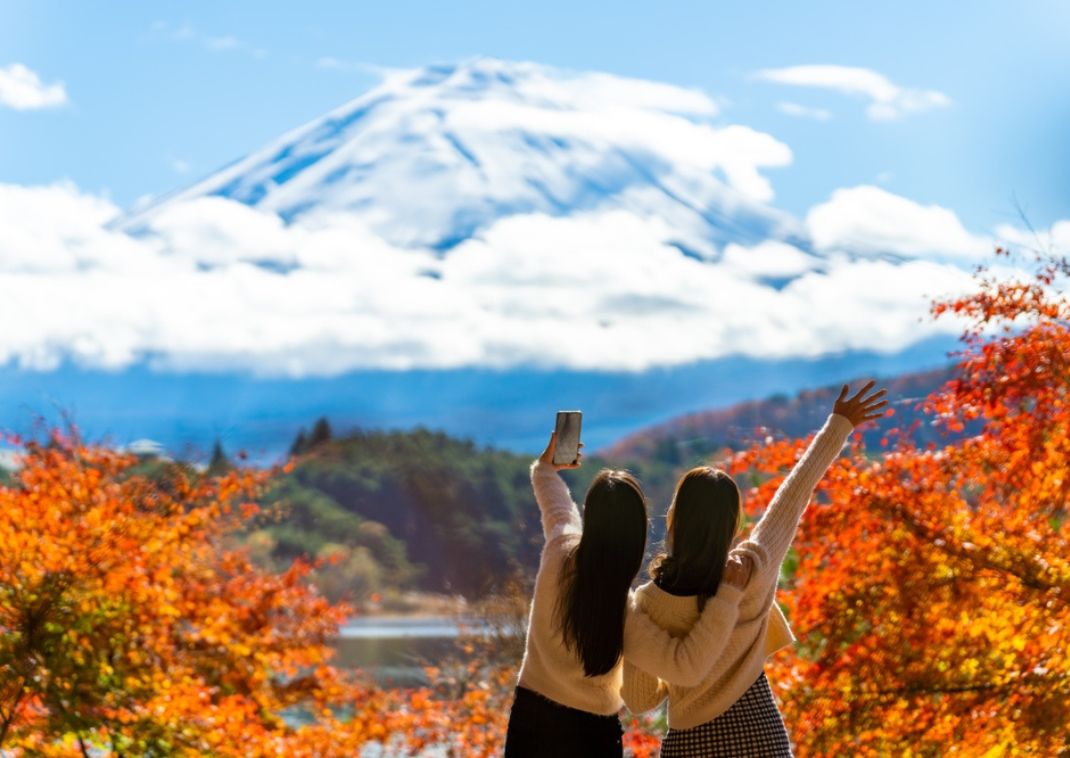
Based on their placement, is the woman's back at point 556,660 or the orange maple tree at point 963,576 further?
the orange maple tree at point 963,576

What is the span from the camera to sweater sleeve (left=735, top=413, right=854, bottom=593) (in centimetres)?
354

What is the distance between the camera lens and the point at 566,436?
3.78 meters

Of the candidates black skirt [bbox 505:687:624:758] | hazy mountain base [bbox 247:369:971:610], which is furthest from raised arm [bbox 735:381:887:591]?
hazy mountain base [bbox 247:369:971:610]

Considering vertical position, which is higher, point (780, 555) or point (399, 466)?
point (399, 466)

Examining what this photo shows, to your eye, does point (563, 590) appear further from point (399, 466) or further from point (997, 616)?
point (399, 466)

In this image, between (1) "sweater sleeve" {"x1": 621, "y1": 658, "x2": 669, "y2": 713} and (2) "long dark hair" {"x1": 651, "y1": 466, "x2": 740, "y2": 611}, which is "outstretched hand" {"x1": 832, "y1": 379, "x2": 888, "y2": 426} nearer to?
(2) "long dark hair" {"x1": 651, "y1": 466, "x2": 740, "y2": 611}

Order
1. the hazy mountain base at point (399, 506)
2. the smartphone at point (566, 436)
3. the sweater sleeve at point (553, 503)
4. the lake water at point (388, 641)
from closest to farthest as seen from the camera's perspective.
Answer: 1. the sweater sleeve at point (553, 503)
2. the smartphone at point (566, 436)
3. the hazy mountain base at point (399, 506)
4. the lake water at point (388, 641)

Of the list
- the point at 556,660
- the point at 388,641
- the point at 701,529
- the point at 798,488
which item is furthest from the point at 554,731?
the point at 388,641

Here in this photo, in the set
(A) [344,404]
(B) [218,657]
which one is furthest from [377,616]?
(A) [344,404]

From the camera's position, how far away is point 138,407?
364 ft

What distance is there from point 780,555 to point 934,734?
3862mm

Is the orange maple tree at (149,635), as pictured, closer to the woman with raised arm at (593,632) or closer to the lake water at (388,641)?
the woman with raised arm at (593,632)

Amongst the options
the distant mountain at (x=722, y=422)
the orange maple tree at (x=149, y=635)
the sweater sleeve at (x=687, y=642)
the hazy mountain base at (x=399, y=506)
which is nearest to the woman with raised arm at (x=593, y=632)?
the sweater sleeve at (x=687, y=642)

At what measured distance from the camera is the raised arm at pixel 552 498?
12.0 ft
